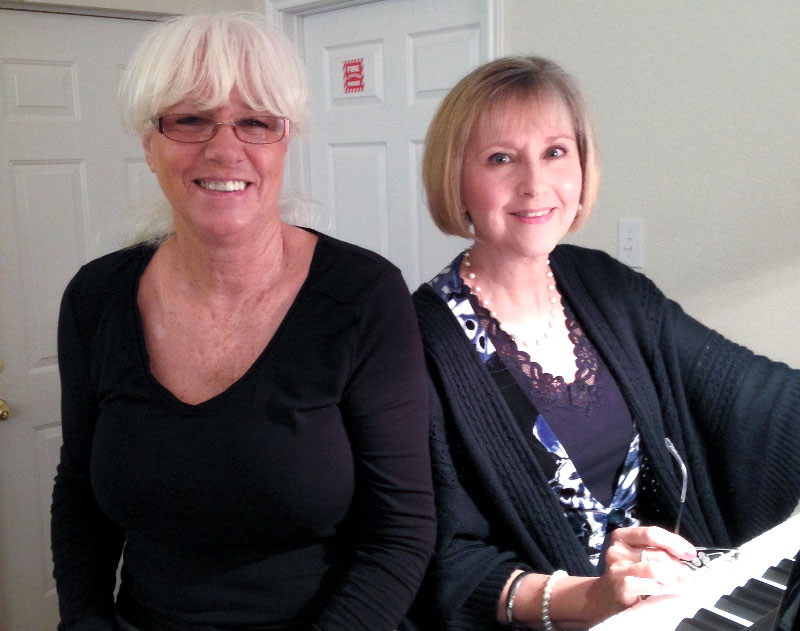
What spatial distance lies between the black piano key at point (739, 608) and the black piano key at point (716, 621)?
0.05 feet

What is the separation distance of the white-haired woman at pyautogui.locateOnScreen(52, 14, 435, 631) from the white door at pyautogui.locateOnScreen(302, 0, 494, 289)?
1403 millimetres

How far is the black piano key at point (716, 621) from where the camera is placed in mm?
735

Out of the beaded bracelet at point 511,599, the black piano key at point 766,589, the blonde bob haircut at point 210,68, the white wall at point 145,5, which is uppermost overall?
the white wall at point 145,5

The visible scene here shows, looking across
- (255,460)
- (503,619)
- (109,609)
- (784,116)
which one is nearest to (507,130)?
(255,460)

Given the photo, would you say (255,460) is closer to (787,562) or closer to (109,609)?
(109,609)

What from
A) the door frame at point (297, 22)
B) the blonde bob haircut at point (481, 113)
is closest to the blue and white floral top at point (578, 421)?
the blonde bob haircut at point (481, 113)

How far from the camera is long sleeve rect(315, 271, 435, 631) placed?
1.05m

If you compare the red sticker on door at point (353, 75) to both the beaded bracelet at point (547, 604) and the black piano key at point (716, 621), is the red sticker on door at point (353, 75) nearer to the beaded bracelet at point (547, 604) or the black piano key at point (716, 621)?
the beaded bracelet at point (547, 604)

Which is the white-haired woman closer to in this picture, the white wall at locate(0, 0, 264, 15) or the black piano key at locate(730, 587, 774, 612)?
the black piano key at locate(730, 587, 774, 612)

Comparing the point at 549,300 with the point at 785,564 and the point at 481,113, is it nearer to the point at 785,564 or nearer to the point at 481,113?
the point at 481,113

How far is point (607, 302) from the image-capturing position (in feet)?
4.39

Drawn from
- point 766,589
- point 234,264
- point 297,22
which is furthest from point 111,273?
point 297,22

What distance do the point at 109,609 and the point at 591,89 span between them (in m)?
1.58

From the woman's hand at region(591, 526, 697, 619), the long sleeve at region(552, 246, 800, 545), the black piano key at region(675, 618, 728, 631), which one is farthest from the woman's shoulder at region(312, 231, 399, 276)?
the black piano key at region(675, 618, 728, 631)
